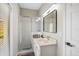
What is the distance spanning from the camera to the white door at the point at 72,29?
4.12ft

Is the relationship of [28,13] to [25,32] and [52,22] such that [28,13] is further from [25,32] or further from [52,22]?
[52,22]

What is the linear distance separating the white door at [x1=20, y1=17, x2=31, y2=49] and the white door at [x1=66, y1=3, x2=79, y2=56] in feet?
8.97

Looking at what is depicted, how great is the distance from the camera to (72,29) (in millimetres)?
1362

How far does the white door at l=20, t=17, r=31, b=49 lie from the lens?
3.86 meters

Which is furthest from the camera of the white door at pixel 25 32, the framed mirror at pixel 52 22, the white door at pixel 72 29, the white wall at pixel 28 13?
the white wall at pixel 28 13

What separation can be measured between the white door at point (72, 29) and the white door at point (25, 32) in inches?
108

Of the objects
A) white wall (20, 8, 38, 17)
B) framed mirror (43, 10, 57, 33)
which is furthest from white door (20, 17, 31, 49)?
framed mirror (43, 10, 57, 33)

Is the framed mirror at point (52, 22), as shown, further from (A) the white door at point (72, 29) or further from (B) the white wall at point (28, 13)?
(B) the white wall at point (28, 13)

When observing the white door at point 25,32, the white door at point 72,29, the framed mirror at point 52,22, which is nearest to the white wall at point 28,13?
the white door at point 25,32

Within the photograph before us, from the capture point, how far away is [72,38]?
53.4 inches

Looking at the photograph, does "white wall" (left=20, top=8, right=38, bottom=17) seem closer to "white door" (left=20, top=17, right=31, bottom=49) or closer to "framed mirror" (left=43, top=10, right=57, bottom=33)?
"white door" (left=20, top=17, right=31, bottom=49)

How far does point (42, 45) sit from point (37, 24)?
229 cm

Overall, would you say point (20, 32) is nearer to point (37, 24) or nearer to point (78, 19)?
point (37, 24)

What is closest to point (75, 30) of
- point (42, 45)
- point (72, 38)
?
point (72, 38)
